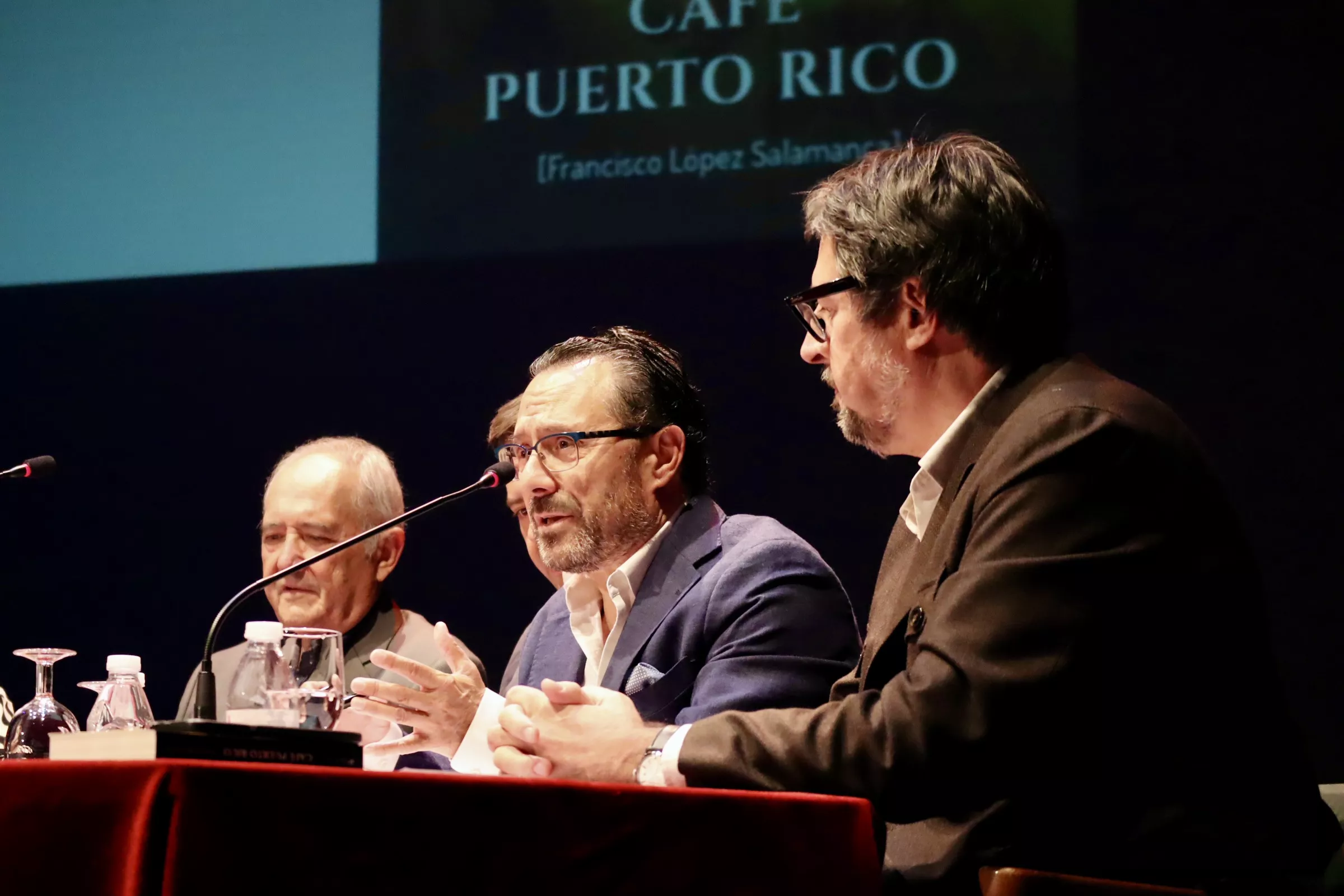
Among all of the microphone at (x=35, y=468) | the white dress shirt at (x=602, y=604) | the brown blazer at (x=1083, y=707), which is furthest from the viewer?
the white dress shirt at (x=602, y=604)

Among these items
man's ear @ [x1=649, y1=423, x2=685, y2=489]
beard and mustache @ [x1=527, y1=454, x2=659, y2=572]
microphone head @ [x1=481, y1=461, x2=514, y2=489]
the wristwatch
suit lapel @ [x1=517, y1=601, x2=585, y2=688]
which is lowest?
suit lapel @ [x1=517, y1=601, x2=585, y2=688]

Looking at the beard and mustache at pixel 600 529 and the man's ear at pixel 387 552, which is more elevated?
the beard and mustache at pixel 600 529

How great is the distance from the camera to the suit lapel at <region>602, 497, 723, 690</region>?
2.38m

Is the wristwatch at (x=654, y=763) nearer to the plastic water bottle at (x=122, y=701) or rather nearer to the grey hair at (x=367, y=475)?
the plastic water bottle at (x=122, y=701)

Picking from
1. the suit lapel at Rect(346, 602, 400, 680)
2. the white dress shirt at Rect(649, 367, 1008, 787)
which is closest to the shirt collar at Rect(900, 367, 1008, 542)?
the white dress shirt at Rect(649, 367, 1008, 787)

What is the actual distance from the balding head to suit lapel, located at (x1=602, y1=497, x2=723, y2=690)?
122 centimetres

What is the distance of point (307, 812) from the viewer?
1.14m

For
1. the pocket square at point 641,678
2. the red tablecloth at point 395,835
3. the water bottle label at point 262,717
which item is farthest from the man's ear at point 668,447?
the red tablecloth at point 395,835

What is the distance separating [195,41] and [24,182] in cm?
70

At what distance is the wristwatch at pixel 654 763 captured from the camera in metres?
1.52

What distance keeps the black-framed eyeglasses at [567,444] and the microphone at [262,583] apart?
29 cm

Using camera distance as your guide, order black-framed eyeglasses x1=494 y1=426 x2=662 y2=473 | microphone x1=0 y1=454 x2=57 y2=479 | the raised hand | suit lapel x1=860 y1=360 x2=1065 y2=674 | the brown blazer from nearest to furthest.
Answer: the brown blazer → suit lapel x1=860 y1=360 x2=1065 y2=674 → the raised hand → microphone x1=0 y1=454 x2=57 y2=479 → black-framed eyeglasses x1=494 y1=426 x2=662 y2=473

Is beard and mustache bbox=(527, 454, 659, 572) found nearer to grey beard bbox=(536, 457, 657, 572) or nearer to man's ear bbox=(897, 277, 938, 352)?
grey beard bbox=(536, 457, 657, 572)

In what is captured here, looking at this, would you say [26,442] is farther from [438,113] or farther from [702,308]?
[702,308]
